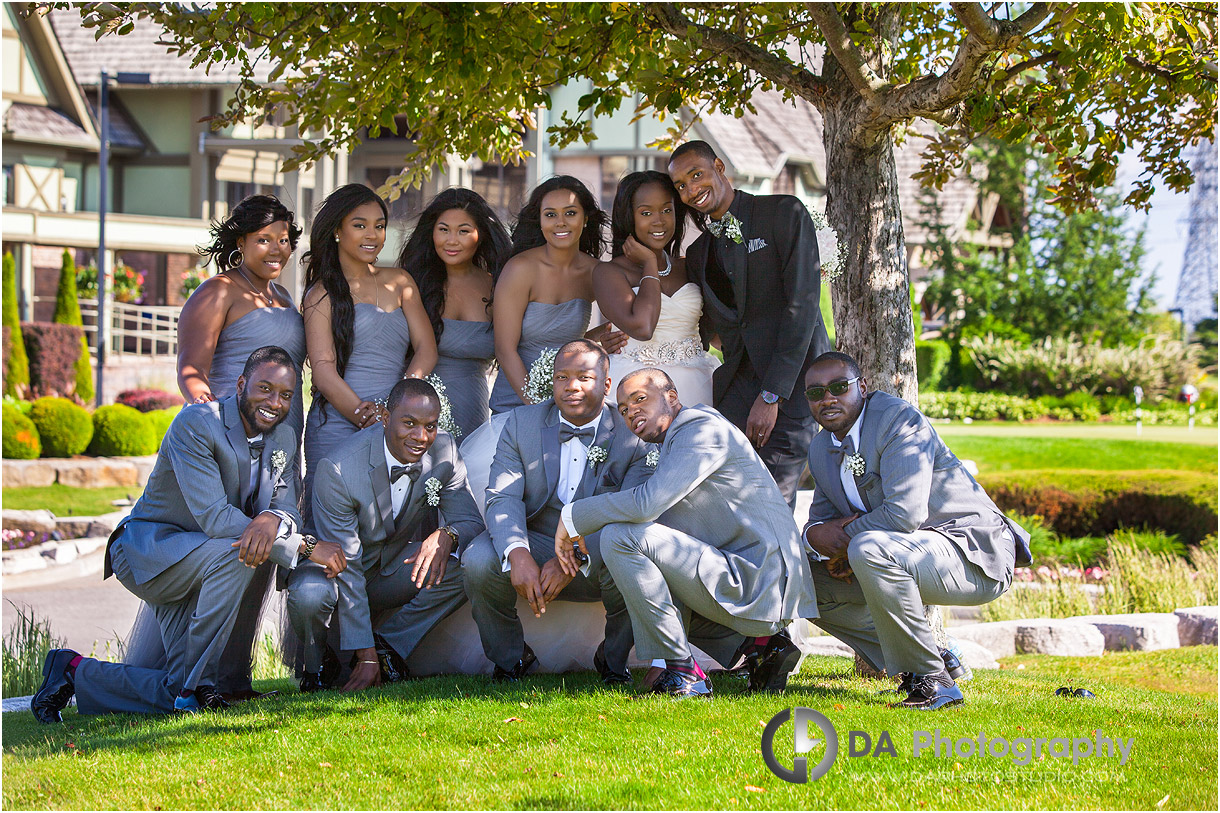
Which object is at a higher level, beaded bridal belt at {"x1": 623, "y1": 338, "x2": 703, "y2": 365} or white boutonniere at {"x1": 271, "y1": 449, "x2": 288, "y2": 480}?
beaded bridal belt at {"x1": 623, "y1": 338, "x2": 703, "y2": 365}

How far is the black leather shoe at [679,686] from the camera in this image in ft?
16.0

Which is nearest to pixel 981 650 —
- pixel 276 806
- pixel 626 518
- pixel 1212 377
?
pixel 626 518

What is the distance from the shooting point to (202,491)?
5.13 metres

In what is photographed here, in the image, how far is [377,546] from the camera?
219 inches

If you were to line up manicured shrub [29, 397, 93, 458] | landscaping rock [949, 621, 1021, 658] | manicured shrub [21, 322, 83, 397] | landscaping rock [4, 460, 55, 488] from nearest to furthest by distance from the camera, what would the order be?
1. landscaping rock [949, 621, 1021, 658]
2. landscaping rock [4, 460, 55, 488]
3. manicured shrub [29, 397, 93, 458]
4. manicured shrub [21, 322, 83, 397]

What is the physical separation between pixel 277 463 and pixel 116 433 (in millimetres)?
12540

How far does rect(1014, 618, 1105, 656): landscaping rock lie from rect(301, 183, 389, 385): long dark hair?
213 inches

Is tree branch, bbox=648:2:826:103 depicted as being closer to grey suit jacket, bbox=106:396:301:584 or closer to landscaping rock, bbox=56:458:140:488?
grey suit jacket, bbox=106:396:301:584

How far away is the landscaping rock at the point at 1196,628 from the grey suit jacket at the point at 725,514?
4803 mm

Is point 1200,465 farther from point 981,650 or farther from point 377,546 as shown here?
point 377,546

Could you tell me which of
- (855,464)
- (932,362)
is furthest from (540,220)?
(932,362)

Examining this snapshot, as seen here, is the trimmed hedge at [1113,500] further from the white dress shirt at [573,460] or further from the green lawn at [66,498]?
the green lawn at [66,498]

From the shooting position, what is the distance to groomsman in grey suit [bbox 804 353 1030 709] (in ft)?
16.1

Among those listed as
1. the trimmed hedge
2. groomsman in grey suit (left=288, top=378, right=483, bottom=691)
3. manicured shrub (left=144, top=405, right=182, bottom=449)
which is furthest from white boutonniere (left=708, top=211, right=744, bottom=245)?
manicured shrub (left=144, top=405, right=182, bottom=449)
